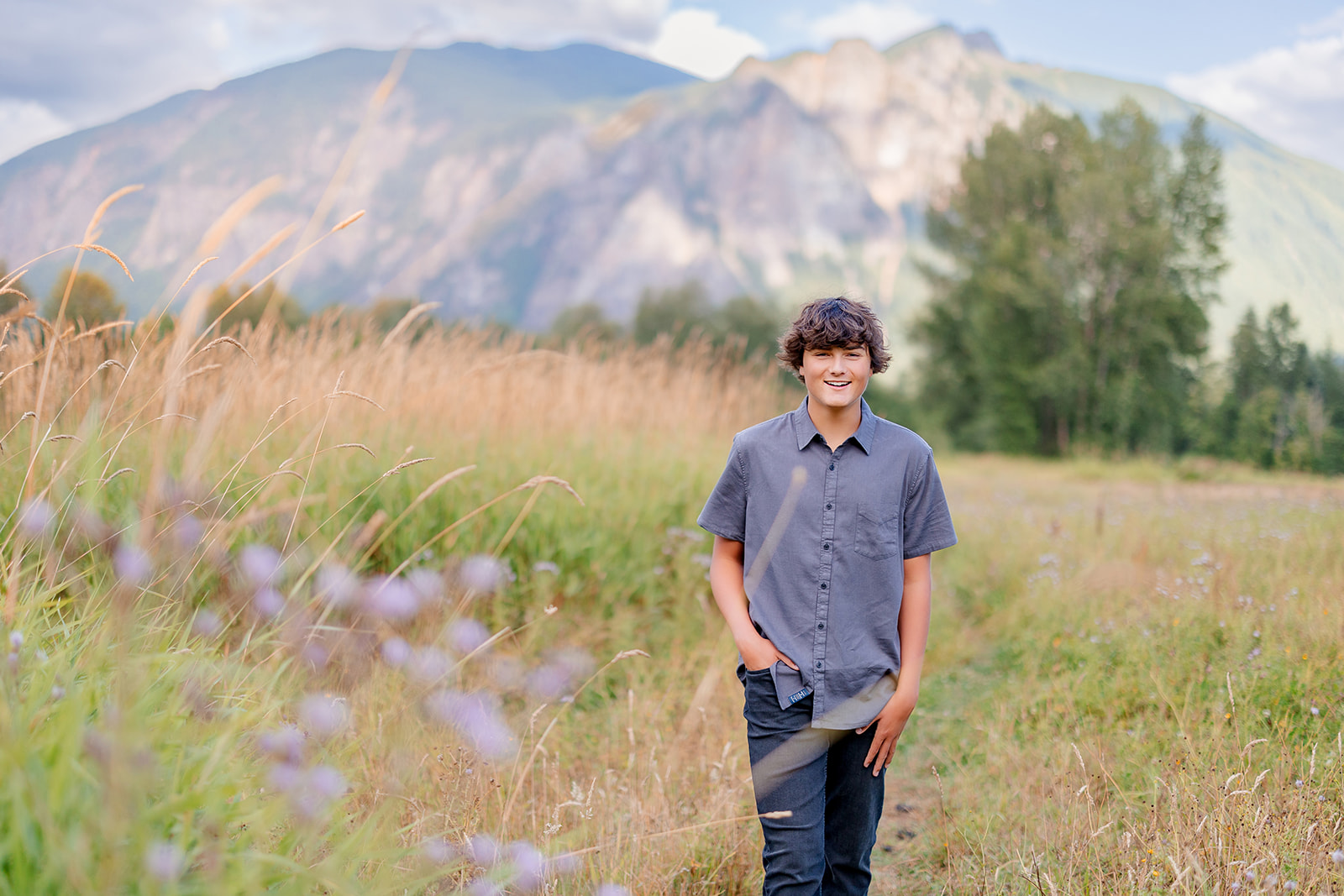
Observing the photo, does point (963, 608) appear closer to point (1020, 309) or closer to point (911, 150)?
point (1020, 309)

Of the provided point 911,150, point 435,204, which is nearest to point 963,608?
point 911,150

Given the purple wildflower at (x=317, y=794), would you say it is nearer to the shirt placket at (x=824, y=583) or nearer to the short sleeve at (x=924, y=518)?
the shirt placket at (x=824, y=583)

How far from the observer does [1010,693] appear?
3740 mm

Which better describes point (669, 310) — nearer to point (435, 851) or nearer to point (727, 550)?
point (727, 550)

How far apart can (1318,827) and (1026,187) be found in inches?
1211

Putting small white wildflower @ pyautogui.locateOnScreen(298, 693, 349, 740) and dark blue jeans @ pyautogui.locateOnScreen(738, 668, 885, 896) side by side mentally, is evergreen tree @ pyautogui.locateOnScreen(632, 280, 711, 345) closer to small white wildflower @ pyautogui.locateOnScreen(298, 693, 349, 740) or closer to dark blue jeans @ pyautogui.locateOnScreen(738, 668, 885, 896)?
dark blue jeans @ pyautogui.locateOnScreen(738, 668, 885, 896)

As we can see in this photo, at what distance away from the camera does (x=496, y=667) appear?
10.8 ft

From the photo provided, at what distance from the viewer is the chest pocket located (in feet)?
6.10

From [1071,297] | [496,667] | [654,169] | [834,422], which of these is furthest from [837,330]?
[654,169]

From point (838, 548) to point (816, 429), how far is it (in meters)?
0.29

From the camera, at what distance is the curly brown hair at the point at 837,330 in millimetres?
1873

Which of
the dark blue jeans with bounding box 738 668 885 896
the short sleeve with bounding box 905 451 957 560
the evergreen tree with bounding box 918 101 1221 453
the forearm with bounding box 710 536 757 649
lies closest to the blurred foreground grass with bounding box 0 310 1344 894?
the dark blue jeans with bounding box 738 668 885 896

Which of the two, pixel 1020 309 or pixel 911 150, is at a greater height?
pixel 911 150

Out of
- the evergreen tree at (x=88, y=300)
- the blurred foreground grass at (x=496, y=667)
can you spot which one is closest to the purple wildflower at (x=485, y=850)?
the blurred foreground grass at (x=496, y=667)
